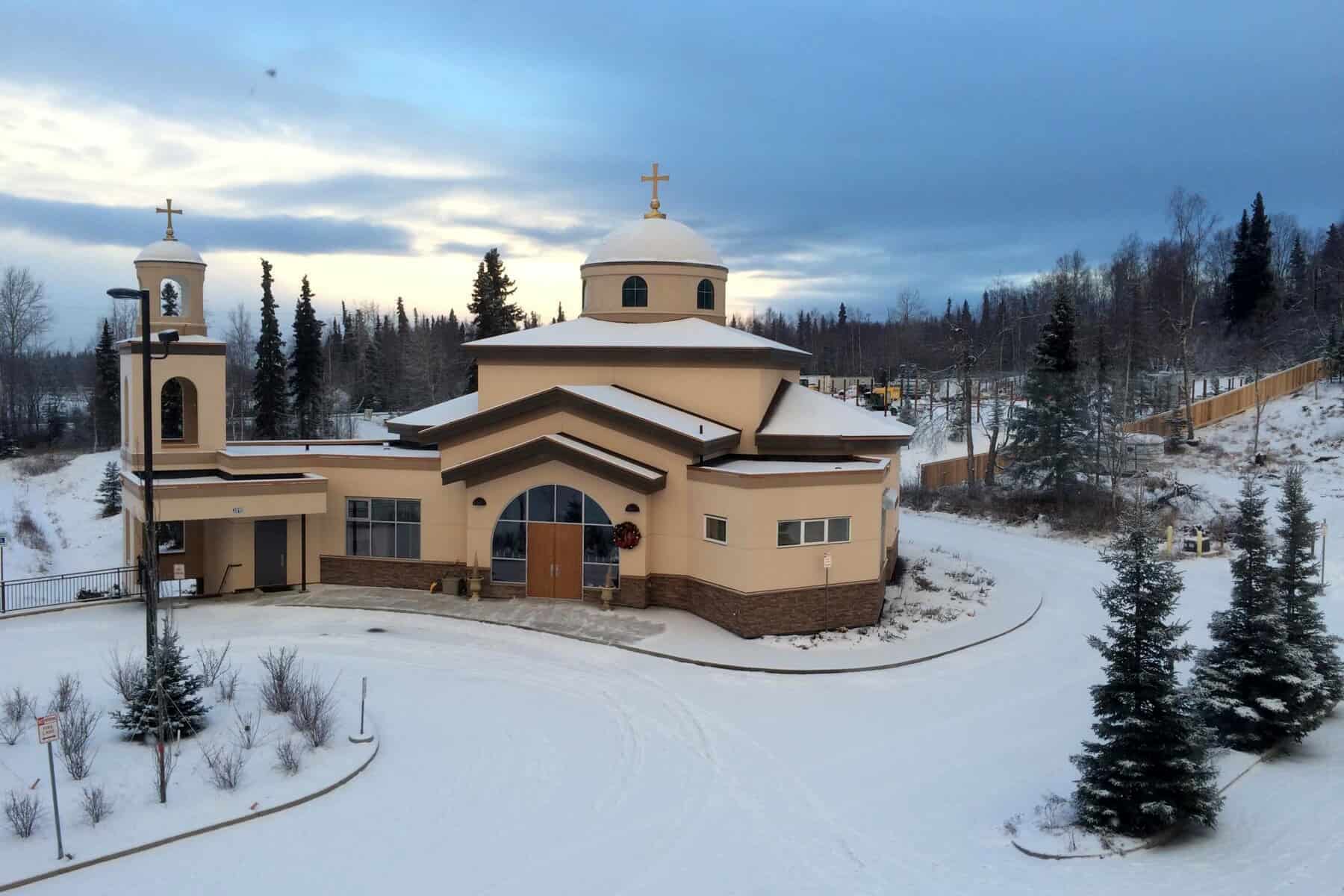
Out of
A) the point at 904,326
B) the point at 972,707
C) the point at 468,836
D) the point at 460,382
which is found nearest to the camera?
the point at 468,836

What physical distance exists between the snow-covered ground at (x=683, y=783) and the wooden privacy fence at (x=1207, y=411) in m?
25.7

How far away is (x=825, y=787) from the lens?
13766 mm

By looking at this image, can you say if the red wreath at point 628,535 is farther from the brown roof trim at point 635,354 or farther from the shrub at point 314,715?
the shrub at point 314,715

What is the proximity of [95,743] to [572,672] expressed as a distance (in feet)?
26.3

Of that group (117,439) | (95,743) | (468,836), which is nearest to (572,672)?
(468,836)

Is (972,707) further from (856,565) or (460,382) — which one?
(460,382)

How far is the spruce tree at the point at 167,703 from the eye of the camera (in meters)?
14.1

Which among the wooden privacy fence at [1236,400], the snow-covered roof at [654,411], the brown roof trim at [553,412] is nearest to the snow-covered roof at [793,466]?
the brown roof trim at [553,412]

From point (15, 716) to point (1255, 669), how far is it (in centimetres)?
1925

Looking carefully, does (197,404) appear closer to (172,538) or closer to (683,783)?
(172,538)

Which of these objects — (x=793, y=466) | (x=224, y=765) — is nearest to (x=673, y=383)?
(x=793, y=466)

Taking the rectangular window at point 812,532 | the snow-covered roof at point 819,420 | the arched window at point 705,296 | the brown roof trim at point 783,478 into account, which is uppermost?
the arched window at point 705,296

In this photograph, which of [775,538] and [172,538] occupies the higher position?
[775,538]

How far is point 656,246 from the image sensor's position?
29.4 metres
